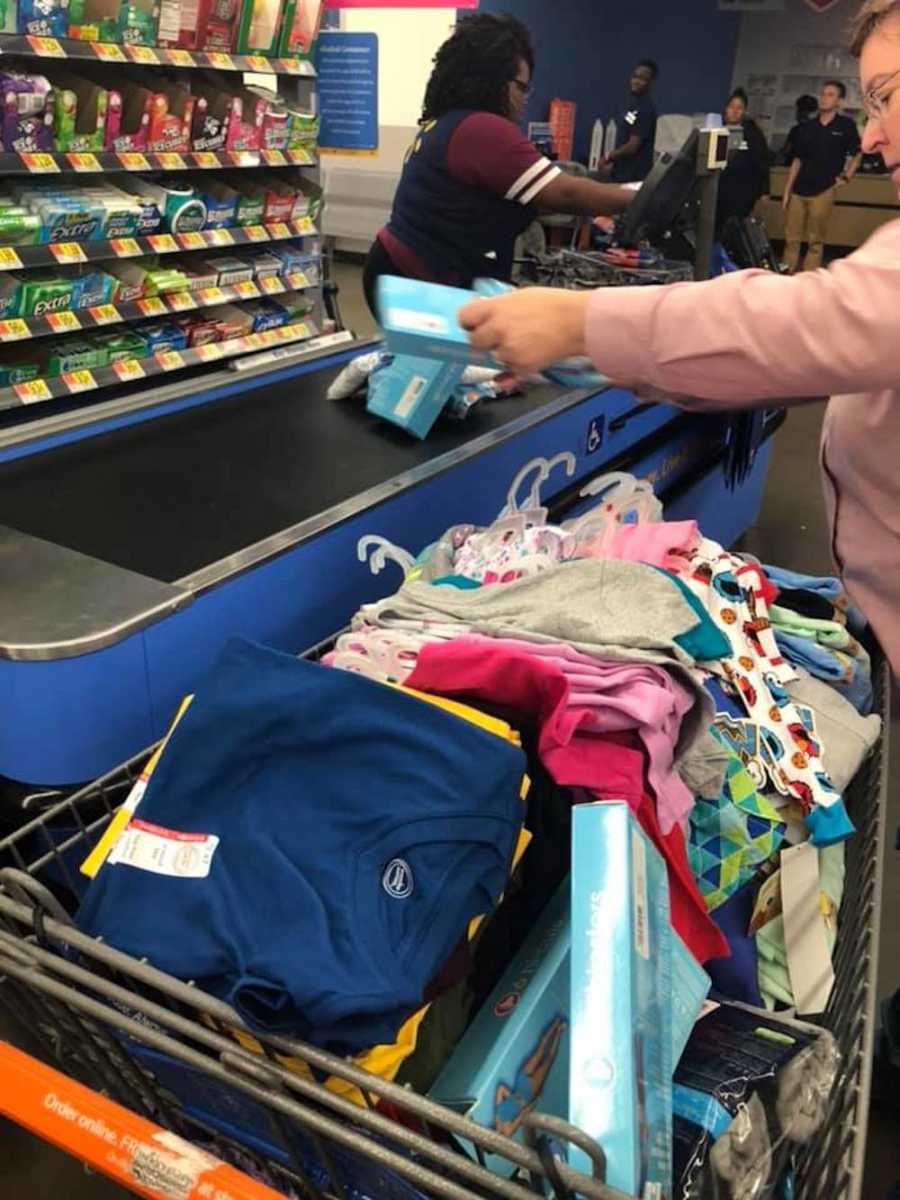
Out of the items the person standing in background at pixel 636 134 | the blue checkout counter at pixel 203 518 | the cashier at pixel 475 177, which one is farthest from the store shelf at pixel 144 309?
the person standing in background at pixel 636 134

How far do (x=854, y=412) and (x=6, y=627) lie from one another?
1.07 meters

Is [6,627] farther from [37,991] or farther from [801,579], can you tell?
[801,579]

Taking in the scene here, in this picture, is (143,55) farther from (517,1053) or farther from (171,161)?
(517,1053)

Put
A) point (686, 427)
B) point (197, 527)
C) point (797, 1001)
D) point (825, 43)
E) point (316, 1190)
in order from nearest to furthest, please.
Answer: point (316, 1190) → point (797, 1001) → point (197, 527) → point (686, 427) → point (825, 43)

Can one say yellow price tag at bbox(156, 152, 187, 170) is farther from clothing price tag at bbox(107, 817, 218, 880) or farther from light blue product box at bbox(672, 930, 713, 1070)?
light blue product box at bbox(672, 930, 713, 1070)

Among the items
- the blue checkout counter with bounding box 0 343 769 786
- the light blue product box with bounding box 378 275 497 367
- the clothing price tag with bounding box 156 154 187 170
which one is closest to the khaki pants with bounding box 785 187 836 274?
the clothing price tag with bounding box 156 154 187 170

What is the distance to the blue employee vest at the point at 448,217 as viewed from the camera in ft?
9.02

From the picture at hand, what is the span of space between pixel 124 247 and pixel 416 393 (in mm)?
2394

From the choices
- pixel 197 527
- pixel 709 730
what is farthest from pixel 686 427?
pixel 709 730

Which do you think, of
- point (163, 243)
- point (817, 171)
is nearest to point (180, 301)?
point (163, 243)

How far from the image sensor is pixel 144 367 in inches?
167

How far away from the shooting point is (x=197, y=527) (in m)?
1.64

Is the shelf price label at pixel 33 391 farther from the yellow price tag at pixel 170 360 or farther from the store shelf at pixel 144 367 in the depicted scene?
the yellow price tag at pixel 170 360

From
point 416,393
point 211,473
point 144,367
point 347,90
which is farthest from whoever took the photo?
point 347,90
